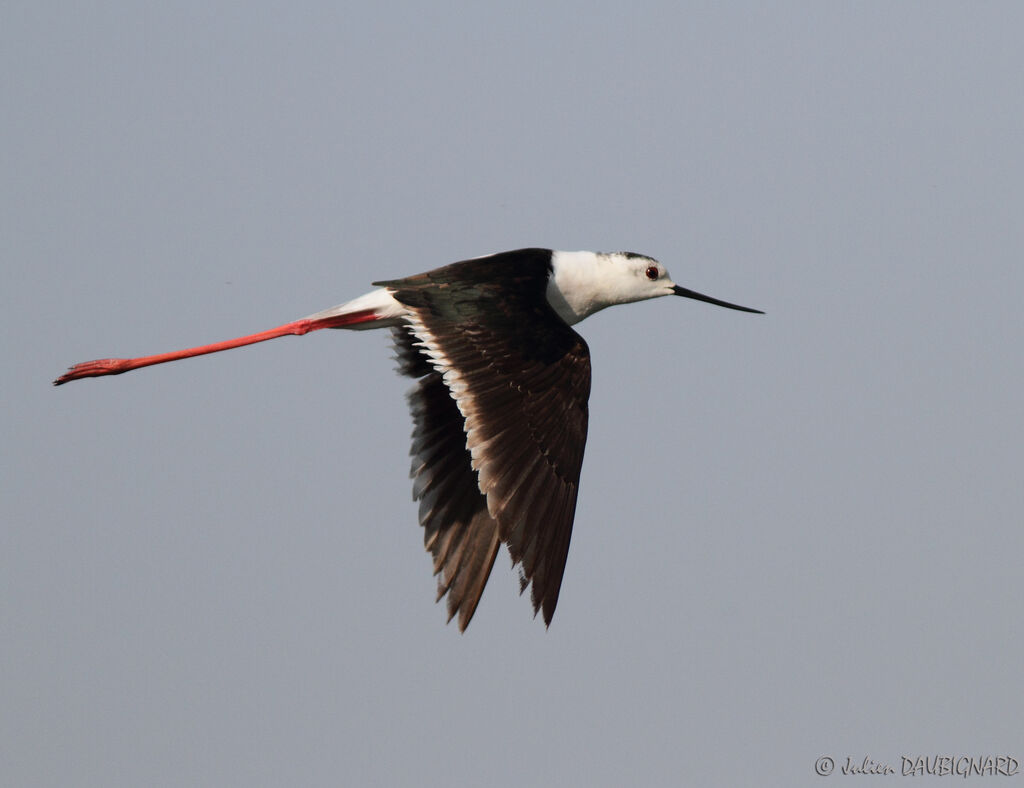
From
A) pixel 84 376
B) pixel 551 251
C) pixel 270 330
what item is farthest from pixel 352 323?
pixel 84 376

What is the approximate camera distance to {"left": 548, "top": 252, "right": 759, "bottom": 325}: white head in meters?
7.52

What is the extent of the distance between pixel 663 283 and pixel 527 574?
2953 millimetres

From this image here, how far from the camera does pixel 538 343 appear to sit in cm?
637

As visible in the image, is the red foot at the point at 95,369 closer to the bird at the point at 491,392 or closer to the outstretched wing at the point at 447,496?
the bird at the point at 491,392

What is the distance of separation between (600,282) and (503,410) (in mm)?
1924

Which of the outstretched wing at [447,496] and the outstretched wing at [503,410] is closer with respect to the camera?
the outstretched wing at [503,410]

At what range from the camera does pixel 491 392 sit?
6.10 metres

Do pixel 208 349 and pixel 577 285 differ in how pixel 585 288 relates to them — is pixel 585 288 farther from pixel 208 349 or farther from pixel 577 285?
pixel 208 349

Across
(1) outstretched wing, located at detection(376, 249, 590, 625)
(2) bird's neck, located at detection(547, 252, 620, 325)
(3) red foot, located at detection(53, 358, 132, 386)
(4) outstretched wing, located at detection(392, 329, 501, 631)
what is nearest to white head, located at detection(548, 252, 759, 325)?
(2) bird's neck, located at detection(547, 252, 620, 325)

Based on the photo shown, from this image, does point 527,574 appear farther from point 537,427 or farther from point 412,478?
point 412,478

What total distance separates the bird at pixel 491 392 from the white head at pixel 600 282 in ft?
0.04

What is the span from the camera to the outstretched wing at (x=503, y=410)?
5867mm

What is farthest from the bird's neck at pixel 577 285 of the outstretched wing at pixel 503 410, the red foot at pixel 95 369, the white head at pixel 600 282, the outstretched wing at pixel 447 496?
the red foot at pixel 95 369

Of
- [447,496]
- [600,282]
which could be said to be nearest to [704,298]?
[600,282]
